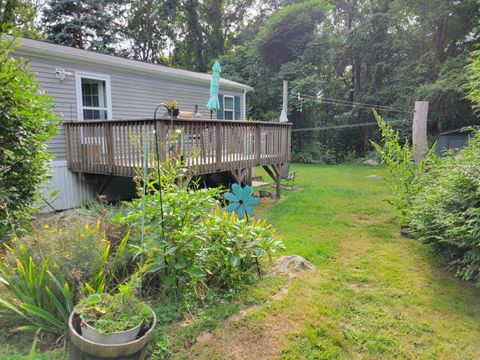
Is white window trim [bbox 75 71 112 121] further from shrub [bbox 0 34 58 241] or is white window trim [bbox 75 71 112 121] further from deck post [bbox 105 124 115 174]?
shrub [bbox 0 34 58 241]

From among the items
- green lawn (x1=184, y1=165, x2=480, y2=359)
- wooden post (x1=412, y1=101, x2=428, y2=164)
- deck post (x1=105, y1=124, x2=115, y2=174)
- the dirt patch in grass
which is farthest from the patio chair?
the dirt patch in grass

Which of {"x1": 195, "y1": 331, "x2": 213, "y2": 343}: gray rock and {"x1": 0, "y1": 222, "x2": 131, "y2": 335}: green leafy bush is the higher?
{"x1": 0, "y1": 222, "x2": 131, "y2": 335}: green leafy bush

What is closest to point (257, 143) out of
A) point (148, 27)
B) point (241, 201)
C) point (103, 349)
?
point (241, 201)

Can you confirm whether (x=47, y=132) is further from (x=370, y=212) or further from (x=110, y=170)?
(x=370, y=212)

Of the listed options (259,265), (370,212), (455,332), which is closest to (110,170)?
(259,265)

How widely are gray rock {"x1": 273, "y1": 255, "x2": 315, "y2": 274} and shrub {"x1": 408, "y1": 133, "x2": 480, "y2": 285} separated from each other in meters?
1.43

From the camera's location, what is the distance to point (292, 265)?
11.9 feet

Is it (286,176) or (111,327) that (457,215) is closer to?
(111,327)

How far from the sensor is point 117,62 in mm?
7949

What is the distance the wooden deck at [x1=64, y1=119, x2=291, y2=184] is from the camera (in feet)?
18.0

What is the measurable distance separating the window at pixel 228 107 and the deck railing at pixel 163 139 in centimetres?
465

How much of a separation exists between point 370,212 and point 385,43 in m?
14.4

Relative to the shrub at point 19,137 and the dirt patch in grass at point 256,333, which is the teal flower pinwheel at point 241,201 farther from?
the shrub at point 19,137

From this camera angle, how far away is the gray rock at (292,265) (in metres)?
3.54
